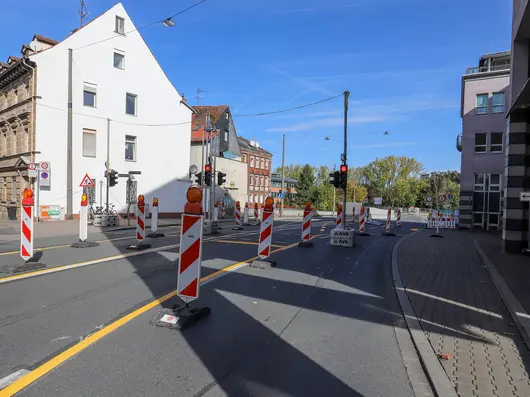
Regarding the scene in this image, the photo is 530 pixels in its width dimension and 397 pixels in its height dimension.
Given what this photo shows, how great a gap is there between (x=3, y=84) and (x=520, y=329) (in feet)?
111

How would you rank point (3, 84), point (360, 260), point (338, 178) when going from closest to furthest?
point (360, 260) < point (338, 178) < point (3, 84)

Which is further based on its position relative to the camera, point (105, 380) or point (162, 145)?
point (162, 145)

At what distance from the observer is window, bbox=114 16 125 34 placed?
28.5 meters

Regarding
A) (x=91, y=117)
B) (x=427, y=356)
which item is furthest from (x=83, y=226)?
(x=91, y=117)

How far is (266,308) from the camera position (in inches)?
217

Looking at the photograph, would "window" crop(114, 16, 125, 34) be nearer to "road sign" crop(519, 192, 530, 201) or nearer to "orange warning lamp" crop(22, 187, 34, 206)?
"orange warning lamp" crop(22, 187, 34, 206)

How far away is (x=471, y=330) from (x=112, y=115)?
2817 cm

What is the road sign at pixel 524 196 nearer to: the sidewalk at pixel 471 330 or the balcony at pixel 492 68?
the sidewalk at pixel 471 330

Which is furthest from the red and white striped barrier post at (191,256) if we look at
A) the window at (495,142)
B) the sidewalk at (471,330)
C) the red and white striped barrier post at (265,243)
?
the window at (495,142)

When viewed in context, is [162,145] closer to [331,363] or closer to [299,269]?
[299,269]

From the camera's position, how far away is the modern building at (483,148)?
91.0 ft

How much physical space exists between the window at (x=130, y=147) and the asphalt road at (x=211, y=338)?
77.7 feet

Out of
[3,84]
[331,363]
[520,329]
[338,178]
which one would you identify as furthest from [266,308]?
[3,84]

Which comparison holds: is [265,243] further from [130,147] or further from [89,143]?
[130,147]
